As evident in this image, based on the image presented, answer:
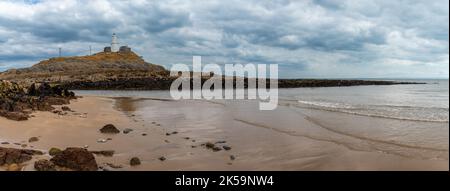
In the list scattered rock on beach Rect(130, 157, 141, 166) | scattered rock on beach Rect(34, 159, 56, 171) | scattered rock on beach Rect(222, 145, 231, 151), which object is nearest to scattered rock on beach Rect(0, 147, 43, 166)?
scattered rock on beach Rect(34, 159, 56, 171)

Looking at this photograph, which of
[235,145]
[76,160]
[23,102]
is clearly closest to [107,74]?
[23,102]

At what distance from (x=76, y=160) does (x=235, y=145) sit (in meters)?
4.30

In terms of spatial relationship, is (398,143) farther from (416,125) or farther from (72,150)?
(72,150)

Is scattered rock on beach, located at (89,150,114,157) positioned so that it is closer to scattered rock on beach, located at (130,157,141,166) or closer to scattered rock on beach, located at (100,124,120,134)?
scattered rock on beach, located at (130,157,141,166)

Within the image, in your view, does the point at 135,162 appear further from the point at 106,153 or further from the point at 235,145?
the point at 235,145

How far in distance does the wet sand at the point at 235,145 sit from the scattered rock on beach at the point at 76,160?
0.56 meters

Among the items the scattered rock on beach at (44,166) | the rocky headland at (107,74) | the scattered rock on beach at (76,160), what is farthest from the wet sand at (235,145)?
the rocky headland at (107,74)

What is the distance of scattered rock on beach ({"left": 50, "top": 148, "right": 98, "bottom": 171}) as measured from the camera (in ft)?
22.6

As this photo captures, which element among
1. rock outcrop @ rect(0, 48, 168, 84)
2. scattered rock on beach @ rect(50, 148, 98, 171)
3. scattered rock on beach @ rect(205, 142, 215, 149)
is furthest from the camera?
rock outcrop @ rect(0, 48, 168, 84)

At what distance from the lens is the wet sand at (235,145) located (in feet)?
25.2

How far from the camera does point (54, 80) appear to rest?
242ft

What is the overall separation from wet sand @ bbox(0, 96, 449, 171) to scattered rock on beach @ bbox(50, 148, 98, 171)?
56 centimetres
